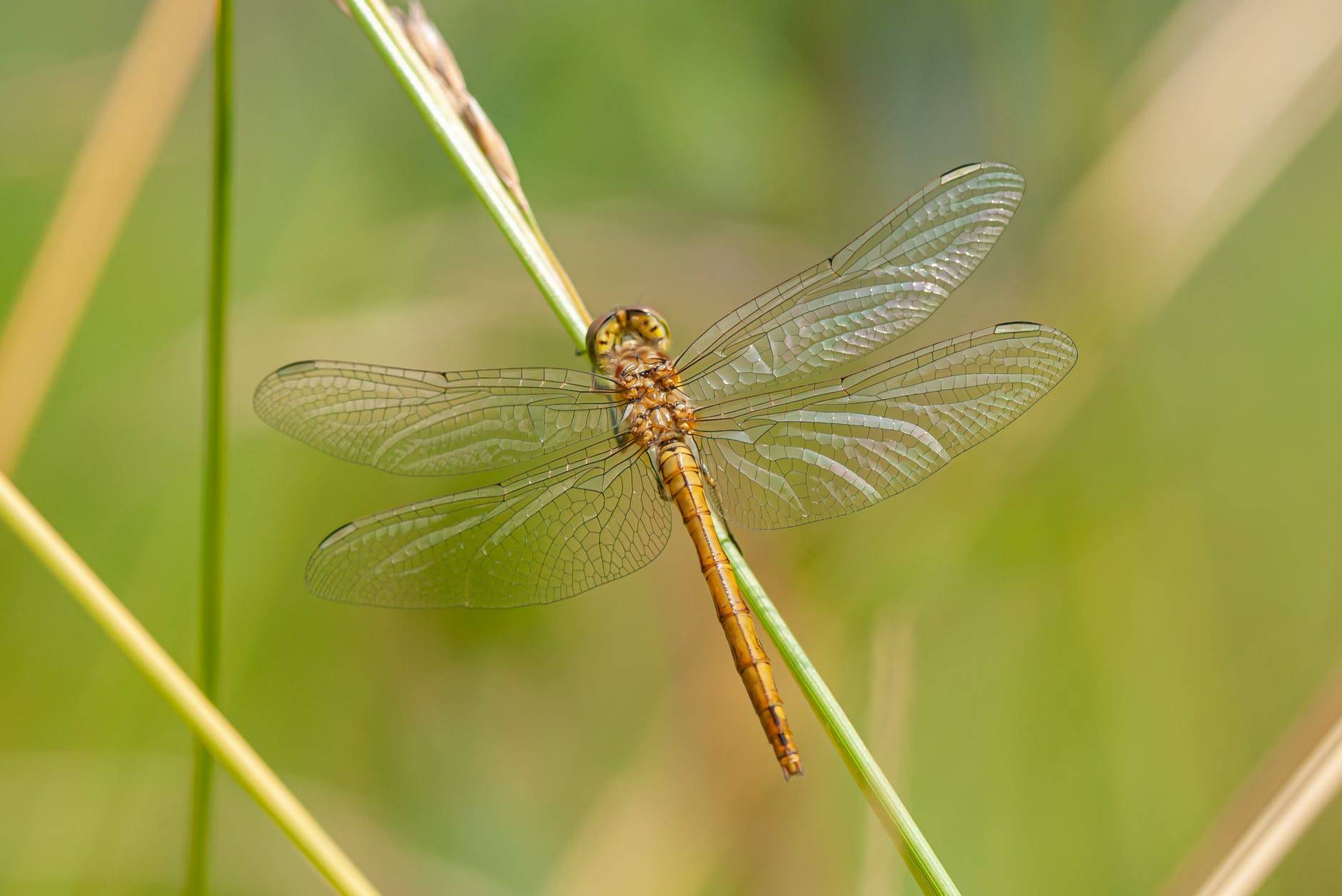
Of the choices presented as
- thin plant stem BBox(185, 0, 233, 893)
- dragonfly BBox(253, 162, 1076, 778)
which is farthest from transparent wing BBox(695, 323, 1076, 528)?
thin plant stem BBox(185, 0, 233, 893)

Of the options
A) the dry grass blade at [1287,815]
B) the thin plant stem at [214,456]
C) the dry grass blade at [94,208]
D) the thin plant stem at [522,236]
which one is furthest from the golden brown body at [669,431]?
the dry grass blade at [94,208]

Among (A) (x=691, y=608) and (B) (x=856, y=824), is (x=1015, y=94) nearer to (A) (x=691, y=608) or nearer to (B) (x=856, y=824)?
(A) (x=691, y=608)

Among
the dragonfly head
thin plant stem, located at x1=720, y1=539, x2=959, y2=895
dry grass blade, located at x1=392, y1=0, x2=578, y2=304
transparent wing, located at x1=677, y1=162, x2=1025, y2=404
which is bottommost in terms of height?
thin plant stem, located at x1=720, y1=539, x2=959, y2=895

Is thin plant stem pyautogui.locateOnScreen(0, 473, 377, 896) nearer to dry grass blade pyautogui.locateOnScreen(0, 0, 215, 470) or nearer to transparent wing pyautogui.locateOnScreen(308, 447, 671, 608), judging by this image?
transparent wing pyautogui.locateOnScreen(308, 447, 671, 608)

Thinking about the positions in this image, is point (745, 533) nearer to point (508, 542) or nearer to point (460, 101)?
point (508, 542)

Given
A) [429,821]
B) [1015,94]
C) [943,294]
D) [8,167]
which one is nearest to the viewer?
[943,294]

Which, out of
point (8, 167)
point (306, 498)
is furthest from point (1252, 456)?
point (8, 167)
